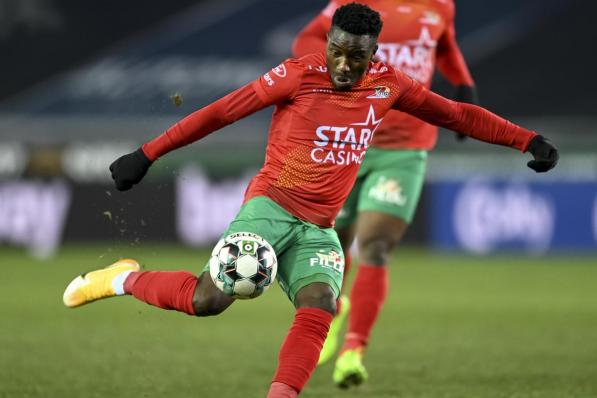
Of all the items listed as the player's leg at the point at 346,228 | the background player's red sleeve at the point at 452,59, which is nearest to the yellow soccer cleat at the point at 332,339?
the player's leg at the point at 346,228

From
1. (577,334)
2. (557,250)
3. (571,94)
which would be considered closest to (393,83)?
(577,334)

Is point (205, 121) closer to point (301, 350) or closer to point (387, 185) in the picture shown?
point (301, 350)

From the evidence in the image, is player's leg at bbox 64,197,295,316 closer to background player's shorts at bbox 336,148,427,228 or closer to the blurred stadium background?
the blurred stadium background

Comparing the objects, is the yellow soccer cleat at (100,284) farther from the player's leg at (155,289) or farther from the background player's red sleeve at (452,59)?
the background player's red sleeve at (452,59)

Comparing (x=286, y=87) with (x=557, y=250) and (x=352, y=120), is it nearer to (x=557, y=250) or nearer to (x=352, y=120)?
(x=352, y=120)

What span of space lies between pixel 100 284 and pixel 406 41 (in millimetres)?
2362

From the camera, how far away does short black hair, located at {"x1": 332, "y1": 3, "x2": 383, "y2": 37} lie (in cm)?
477

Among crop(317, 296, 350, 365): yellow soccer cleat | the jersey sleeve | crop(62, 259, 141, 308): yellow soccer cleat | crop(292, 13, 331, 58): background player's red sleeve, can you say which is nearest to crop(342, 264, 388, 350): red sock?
crop(317, 296, 350, 365): yellow soccer cleat

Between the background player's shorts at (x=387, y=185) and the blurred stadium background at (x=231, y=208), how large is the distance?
0.89 metres

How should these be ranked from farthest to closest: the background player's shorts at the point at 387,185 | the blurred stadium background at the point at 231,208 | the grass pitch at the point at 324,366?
the blurred stadium background at the point at 231,208, the background player's shorts at the point at 387,185, the grass pitch at the point at 324,366

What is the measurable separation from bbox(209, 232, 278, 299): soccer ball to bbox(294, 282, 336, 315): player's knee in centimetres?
15

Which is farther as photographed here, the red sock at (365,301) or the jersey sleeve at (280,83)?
the red sock at (365,301)

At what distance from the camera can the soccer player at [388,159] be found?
6.45 metres

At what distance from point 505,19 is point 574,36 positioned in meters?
1.11
